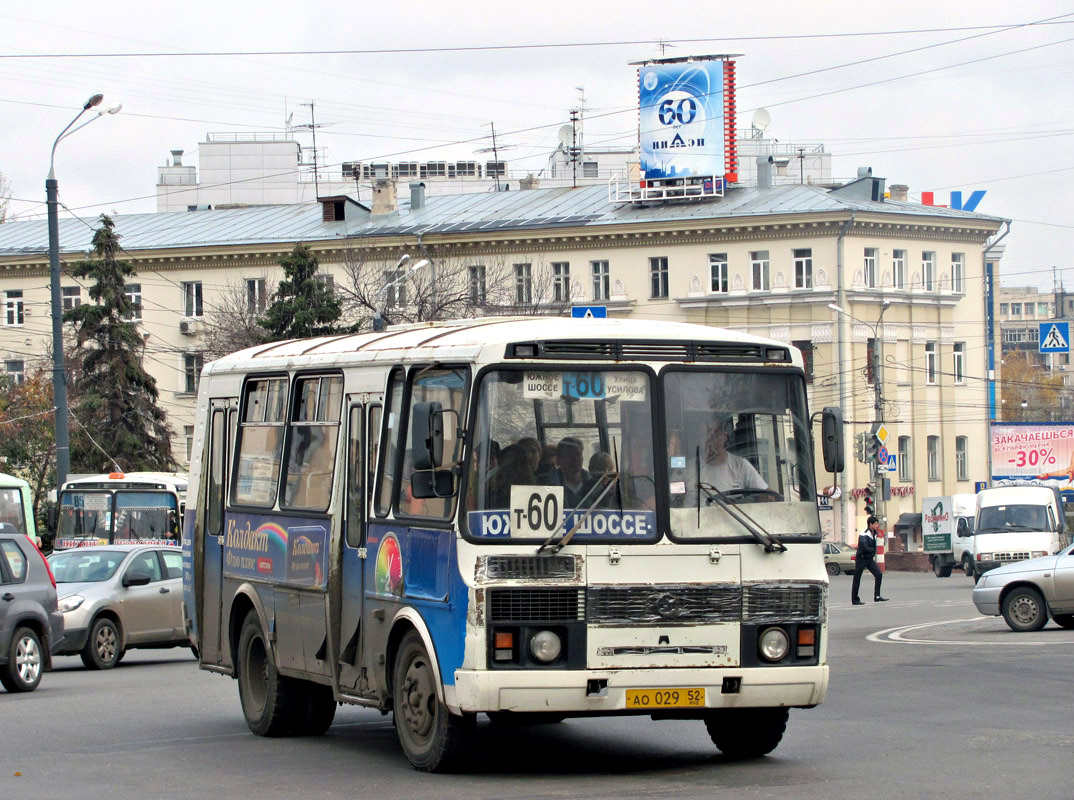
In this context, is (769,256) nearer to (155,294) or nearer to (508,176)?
(155,294)

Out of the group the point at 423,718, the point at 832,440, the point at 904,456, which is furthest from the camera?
the point at 904,456

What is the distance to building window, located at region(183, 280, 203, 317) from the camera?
246 ft

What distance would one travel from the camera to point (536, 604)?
32.3ft

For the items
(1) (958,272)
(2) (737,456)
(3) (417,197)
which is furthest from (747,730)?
(3) (417,197)

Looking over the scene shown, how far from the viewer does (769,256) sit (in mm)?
68688

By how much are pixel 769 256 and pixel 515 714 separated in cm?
5990

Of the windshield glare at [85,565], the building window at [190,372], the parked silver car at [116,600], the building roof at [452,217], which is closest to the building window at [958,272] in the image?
the building roof at [452,217]

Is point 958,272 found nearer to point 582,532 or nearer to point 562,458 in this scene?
point 562,458

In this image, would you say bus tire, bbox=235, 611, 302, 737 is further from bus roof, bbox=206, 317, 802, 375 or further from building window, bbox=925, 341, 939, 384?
building window, bbox=925, 341, 939, 384

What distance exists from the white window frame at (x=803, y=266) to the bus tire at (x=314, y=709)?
56928 mm

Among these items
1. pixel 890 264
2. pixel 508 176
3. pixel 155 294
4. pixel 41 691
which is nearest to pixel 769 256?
pixel 890 264

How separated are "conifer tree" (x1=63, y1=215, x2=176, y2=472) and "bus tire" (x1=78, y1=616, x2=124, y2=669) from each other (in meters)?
34.7

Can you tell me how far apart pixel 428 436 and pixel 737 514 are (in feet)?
6.22

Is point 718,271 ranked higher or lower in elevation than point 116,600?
higher
